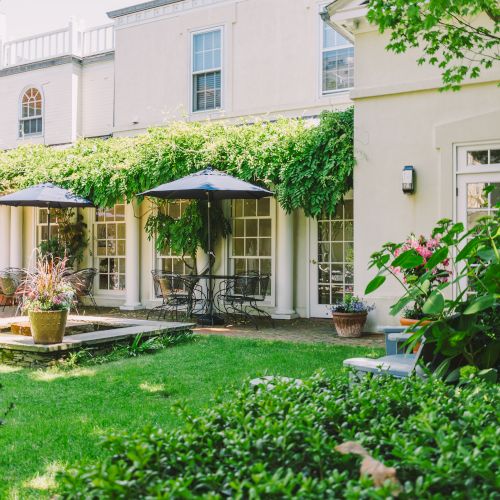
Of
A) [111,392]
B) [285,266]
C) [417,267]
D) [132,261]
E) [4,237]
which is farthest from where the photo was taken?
[4,237]

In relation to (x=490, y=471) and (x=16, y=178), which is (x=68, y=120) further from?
(x=490, y=471)

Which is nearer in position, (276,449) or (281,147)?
(276,449)

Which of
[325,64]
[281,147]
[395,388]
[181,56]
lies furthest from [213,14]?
[395,388]

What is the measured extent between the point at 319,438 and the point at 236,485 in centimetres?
36

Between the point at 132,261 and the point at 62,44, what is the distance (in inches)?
298

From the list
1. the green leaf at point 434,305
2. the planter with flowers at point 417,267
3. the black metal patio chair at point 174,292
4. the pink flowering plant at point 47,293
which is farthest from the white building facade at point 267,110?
the green leaf at point 434,305

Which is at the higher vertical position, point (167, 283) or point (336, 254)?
point (336, 254)

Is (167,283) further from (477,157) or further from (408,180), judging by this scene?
(477,157)

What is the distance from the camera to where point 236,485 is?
152 cm

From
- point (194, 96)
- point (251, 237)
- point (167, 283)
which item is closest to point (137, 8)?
point (194, 96)

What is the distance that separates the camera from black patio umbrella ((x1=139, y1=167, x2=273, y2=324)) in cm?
Answer: 944

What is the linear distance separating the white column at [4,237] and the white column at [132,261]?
3570 millimetres

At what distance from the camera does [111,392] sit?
18.3ft

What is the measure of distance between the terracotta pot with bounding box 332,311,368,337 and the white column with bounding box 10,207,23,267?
8693 millimetres
